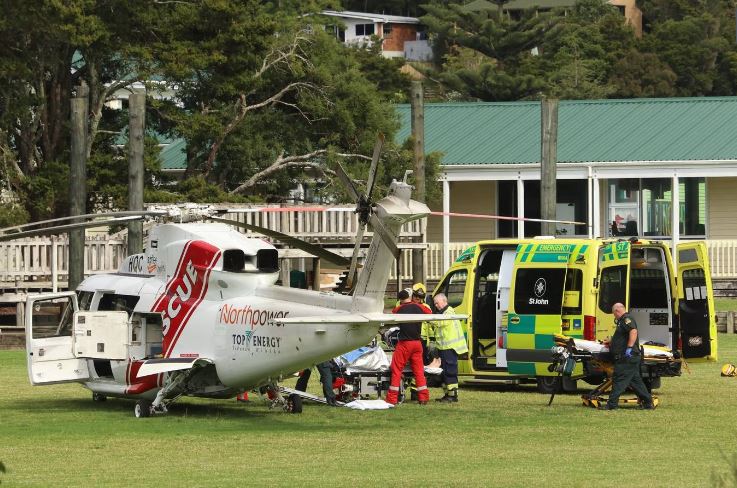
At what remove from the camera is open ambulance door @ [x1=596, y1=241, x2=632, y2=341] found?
2336cm

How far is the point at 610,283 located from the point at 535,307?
3.85 feet

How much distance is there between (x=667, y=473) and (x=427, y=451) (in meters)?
2.86

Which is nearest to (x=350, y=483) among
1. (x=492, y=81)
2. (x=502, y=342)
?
(x=502, y=342)

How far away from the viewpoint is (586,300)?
2303cm

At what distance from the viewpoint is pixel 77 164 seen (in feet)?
109

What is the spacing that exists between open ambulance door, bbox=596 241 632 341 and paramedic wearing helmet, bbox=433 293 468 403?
6.52 feet

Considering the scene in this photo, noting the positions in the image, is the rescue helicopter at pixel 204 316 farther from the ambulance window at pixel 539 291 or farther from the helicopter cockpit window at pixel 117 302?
the ambulance window at pixel 539 291

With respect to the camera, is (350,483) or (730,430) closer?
(350,483)

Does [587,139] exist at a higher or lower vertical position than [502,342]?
higher

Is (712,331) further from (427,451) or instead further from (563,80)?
(563,80)

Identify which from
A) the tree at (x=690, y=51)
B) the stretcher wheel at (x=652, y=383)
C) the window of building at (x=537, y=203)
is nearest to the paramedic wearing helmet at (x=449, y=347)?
the stretcher wheel at (x=652, y=383)

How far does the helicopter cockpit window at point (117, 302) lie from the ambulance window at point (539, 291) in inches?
224

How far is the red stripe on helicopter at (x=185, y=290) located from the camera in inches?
828

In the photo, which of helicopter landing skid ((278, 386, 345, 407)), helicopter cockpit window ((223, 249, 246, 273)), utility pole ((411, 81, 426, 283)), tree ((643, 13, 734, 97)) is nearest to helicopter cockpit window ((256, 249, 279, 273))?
helicopter cockpit window ((223, 249, 246, 273))
